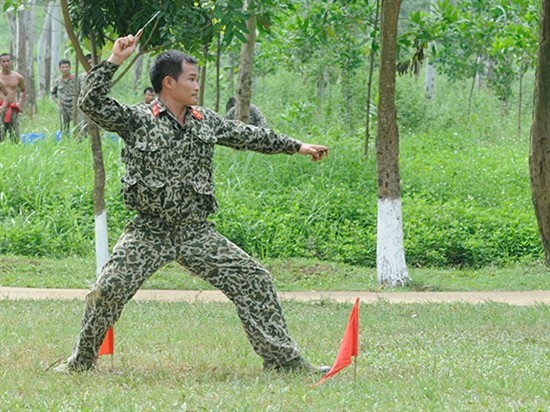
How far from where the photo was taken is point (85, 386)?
20.7 feet

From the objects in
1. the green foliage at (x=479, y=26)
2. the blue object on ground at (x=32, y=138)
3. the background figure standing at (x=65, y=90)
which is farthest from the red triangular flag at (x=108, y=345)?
the background figure standing at (x=65, y=90)

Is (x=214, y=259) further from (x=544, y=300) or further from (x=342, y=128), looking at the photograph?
(x=342, y=128)

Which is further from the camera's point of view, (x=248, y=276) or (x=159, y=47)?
(x=159, y=47)

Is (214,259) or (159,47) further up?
(159,47)

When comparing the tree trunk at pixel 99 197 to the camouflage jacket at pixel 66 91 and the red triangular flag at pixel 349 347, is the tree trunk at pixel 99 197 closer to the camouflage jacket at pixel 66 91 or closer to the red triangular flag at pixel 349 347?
the red triangular flag at pixel 349 347

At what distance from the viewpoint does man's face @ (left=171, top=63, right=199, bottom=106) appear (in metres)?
6.64

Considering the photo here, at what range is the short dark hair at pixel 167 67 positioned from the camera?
21.8 ft

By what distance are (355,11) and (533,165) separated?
6.34 meters

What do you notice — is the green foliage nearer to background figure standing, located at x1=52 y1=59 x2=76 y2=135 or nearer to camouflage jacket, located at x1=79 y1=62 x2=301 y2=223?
background figure standing, located at x1=52 y1=59 x2=76 y2=135

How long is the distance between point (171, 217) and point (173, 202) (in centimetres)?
8

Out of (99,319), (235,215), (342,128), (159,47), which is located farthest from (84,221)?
(342,128)

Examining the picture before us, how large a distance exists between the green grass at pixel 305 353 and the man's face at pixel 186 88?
1.53m

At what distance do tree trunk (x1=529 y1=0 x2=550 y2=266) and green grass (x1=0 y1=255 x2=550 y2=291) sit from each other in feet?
2.56

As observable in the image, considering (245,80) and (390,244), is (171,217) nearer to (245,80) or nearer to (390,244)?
(390,244)
